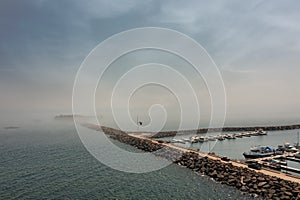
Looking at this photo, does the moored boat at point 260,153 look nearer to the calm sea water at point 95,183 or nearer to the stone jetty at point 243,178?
the stone jetty at point 243,178

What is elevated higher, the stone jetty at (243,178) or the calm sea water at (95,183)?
the stone jetty at (243,178)

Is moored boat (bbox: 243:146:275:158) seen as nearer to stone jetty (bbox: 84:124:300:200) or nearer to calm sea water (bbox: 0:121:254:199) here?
stone jetty (bbox: 84:124:300:200)

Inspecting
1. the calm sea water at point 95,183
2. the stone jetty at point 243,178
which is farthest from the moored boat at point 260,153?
the calm sea water at point 95,183

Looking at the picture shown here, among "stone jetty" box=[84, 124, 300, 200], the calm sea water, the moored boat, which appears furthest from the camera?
the moored boat

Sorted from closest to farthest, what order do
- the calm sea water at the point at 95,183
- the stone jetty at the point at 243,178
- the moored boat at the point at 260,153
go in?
the stone jetty at the point at 243,178, the calm sea water at the point at 95,183, the moored boat at the point at 260,153

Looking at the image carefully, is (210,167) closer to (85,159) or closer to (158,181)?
(158,181)

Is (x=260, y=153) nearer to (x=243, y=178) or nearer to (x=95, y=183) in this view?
(x=243, y=178)

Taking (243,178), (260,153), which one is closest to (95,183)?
(243,178)

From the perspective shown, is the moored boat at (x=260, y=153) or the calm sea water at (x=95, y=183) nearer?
the calm sea water at (x=95, y=183)

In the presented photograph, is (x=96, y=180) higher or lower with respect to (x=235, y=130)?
lower

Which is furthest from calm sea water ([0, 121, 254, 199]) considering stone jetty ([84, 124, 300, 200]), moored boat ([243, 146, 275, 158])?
moored boat ([243, 146, 275, 158])

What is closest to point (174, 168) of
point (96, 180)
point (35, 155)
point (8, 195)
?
point (96, 180)
